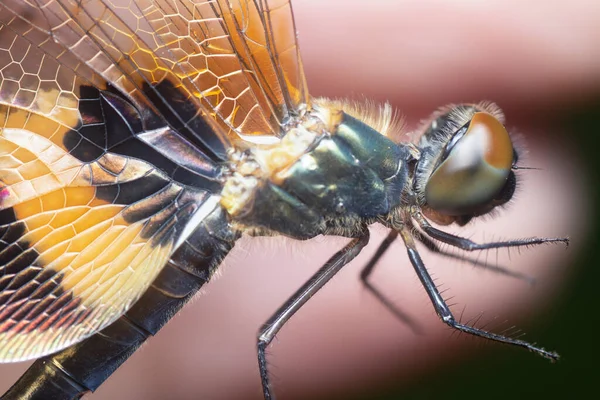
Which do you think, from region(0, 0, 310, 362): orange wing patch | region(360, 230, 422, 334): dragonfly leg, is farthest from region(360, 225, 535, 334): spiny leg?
region(0, 0, 310, 362): orange wing patch

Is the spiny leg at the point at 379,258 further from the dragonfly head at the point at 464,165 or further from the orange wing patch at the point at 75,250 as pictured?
the orange wing patch at the point at 75,250

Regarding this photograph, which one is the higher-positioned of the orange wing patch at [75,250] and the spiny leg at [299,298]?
the spiny leg at [299,298]

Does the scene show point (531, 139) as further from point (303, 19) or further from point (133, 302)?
point (133, 302)

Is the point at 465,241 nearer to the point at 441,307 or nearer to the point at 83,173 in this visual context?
the point at 441,307

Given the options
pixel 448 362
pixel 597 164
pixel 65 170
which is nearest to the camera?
pixel 65 170

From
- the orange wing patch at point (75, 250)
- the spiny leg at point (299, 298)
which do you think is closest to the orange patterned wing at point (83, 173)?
the orange wing patch at point (75, 250)

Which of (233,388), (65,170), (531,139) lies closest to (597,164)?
(531,139)

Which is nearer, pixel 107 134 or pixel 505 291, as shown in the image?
pixel 107 134
